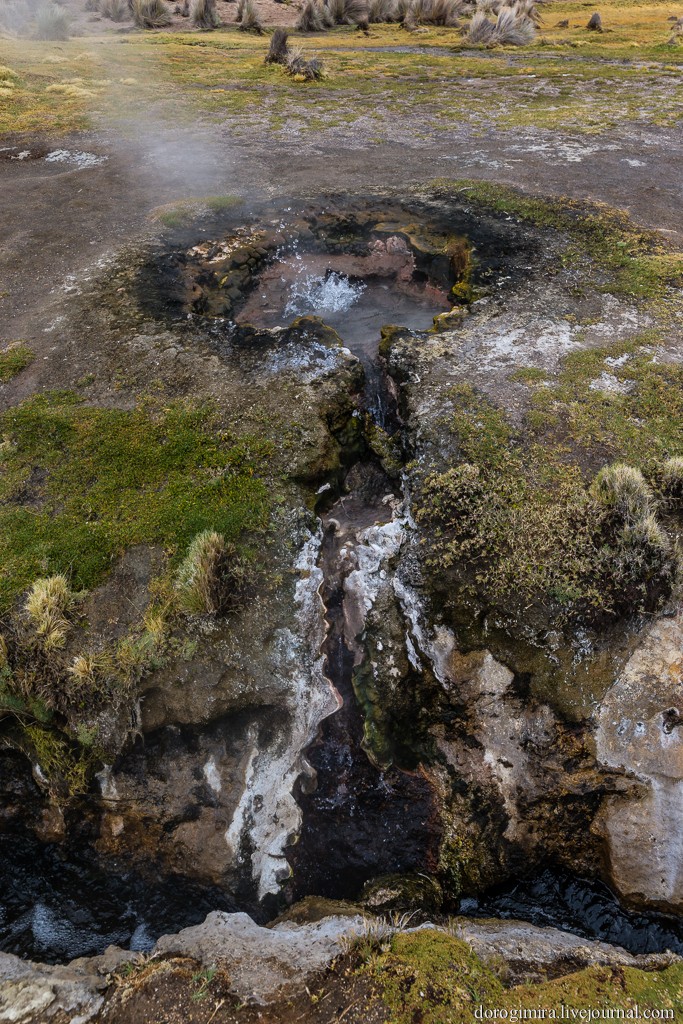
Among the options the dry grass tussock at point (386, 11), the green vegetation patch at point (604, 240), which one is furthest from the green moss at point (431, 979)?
the dry grass tussock at point (386, 11)

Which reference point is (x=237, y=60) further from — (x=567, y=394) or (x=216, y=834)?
(x=216, y=834)

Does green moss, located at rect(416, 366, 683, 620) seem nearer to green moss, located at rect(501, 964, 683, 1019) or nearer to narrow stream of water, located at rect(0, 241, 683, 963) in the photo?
narrow stream of water, located at rect(0, 241, 683, 963)

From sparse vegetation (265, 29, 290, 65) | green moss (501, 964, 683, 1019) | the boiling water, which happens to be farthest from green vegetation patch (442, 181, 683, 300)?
sparse vegetation (265, 29, 290, 65)

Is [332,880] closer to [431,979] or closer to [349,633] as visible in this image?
[431,979]

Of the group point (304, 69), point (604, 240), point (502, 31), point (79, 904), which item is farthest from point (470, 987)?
point (502, 31)

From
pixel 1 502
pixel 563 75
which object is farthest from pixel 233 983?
pixel 563 75

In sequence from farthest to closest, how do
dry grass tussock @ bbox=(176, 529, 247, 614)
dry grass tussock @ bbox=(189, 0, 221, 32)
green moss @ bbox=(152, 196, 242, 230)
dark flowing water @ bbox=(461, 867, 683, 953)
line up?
dry grass tussock @ bbox=(189, 0, 221, 32)
green moss @ bbox=(152, 196, 242, 230)
dry grass tussock @ bbox=(176, 529, 247, 614)
dark flowing water @ bbox=(461, 867, 683, 953)
